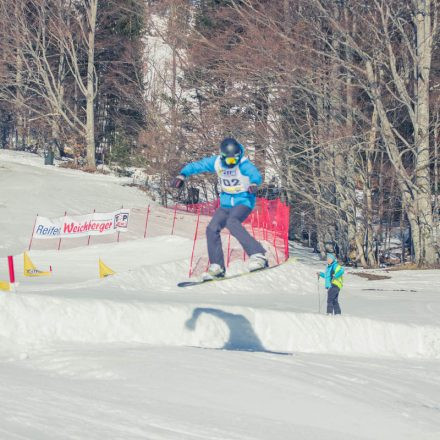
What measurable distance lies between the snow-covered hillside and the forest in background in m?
7.71

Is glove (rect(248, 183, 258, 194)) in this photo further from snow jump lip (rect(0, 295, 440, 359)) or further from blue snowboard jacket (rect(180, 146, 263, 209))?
snow jump lip (rect(0, 295, 440, 359))

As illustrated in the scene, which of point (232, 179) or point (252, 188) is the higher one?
point (232, 179)

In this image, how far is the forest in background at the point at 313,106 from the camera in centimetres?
2906

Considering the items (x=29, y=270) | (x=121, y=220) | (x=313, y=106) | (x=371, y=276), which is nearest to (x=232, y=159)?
(x=29, y=270)

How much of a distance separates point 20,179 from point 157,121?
6801 mm

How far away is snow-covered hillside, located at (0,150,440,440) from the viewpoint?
905cm

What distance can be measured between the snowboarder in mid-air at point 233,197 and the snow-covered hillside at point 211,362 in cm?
136

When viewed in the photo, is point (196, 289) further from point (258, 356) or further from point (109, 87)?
point (109, 87)

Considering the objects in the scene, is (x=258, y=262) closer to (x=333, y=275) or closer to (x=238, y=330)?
(x=238, y=330)

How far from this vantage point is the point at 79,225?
28.3 m

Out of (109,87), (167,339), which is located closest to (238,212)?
(167,339)

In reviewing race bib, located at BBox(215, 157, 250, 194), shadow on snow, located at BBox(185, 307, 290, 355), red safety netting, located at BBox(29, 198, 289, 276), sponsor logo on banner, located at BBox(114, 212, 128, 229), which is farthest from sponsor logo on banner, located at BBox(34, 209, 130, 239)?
race bib, located at BBox(215, 157, 250, 194)

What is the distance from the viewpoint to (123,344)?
532 inches

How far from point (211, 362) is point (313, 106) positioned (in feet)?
72.4
